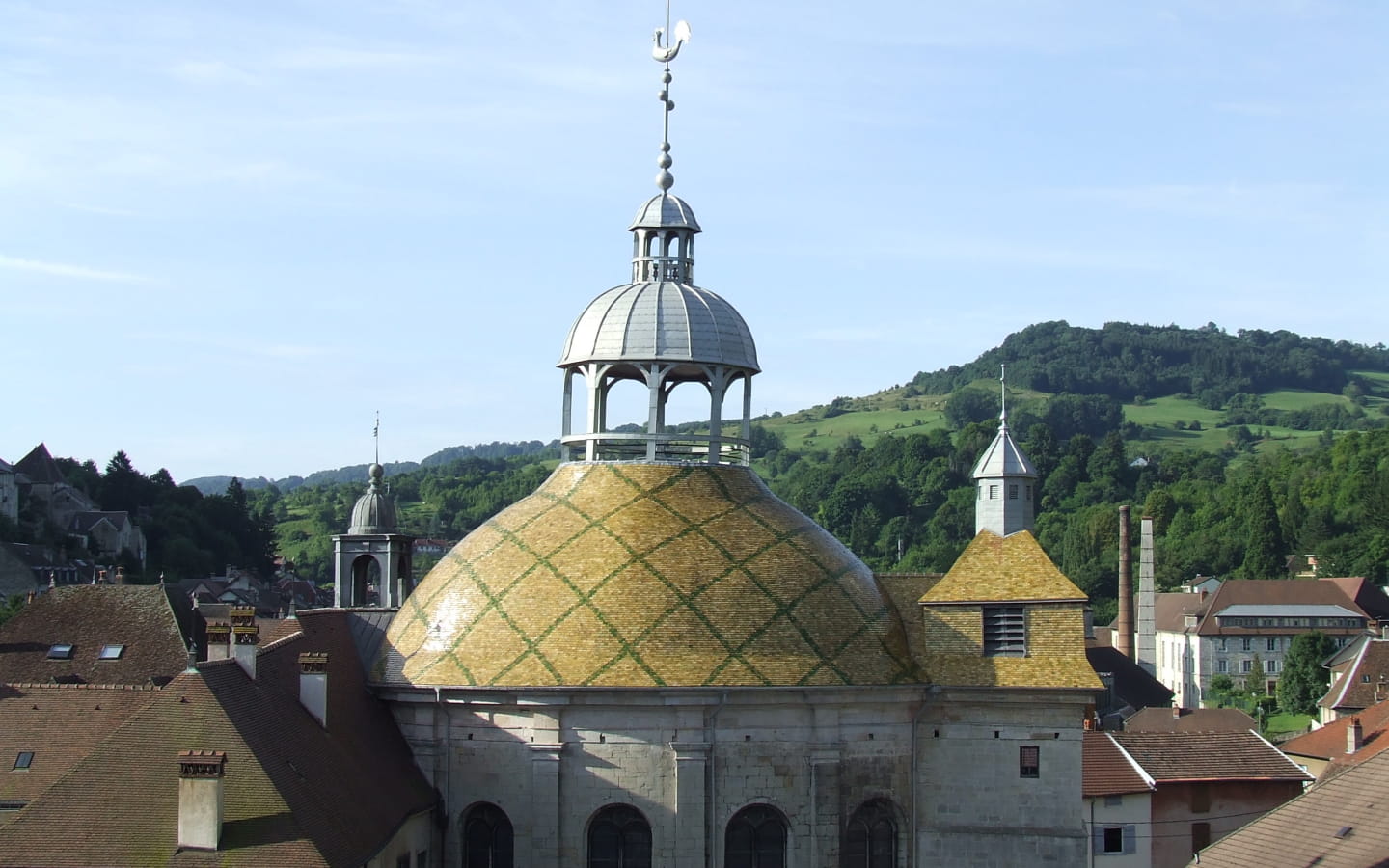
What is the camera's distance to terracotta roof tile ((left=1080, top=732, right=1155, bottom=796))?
44.5 m

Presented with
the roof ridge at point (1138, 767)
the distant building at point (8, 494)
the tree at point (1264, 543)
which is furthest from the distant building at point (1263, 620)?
the distant building at point (8, 494)

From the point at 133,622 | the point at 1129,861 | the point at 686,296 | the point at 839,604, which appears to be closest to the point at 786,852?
the point at 839,604

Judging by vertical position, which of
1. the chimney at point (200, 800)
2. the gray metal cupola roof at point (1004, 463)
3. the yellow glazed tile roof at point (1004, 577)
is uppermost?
the gray metal cupola roof at point (1004, 463)

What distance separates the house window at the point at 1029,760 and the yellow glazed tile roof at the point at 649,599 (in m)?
2.34

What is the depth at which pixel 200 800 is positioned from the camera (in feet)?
77.5

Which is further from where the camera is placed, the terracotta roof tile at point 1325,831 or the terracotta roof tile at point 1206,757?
the terracotta roof tile at point 1206,757

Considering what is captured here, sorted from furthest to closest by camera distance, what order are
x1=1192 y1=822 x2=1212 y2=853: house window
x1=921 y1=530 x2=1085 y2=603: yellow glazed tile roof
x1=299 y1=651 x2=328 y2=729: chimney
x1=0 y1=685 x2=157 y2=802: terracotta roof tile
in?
x1=1192 y1=822 x2=1212 y2=853: house window, x1=0 y1=685 x2=157 y2=802: terracotta roof tile, x1=921 y1=530 x2=1085 y2=603: yellow glazed tile roof, x1=299 y1=651 x2=328 y2=729: chimney

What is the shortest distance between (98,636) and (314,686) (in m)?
18.2

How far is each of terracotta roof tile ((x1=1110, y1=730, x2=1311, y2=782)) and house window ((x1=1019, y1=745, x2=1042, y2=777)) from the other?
16196mm

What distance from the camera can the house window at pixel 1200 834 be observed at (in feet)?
152

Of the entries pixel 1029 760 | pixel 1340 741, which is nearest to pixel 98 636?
pixel 1029 760

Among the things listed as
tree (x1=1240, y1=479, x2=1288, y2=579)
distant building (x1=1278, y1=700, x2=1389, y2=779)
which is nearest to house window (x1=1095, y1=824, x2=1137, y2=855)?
distant building (x1=1278, y1=700, x2=1389, y2=779)

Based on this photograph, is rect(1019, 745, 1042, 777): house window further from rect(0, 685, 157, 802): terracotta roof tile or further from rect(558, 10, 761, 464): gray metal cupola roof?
rect(0, 685, 157, 802): terracotta roof tile

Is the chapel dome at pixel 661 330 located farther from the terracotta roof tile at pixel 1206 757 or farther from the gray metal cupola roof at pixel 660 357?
the terracotta roof tile at pixel 1206 757
